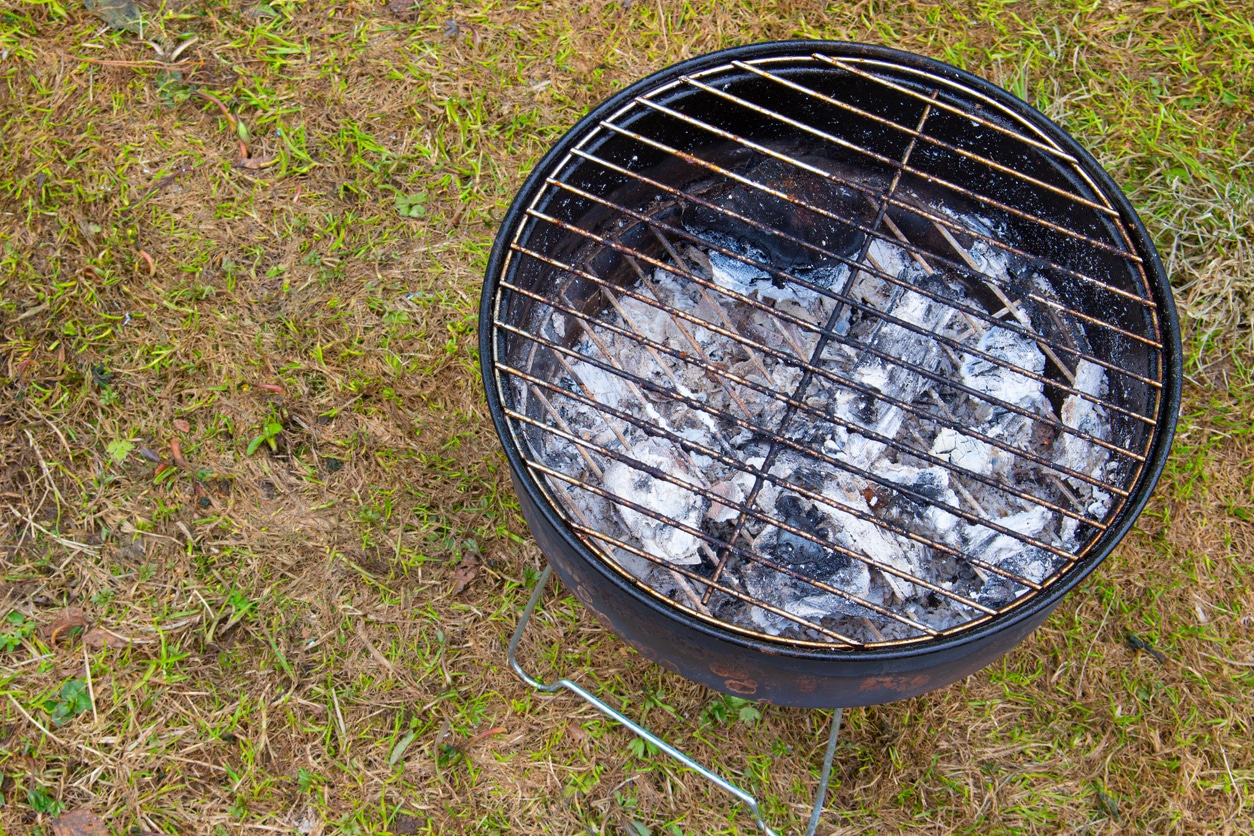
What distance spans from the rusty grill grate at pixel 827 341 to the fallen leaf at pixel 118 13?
1.95 metres

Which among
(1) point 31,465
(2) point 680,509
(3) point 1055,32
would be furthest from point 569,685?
(3) point 1055,32

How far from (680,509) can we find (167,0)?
2.49m

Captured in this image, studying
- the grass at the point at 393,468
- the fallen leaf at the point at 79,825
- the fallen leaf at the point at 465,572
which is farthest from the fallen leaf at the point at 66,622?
the fallen leaf at the point at 465,572

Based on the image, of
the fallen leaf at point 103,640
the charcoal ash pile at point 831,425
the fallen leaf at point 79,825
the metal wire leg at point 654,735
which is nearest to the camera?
the charcoal ash pile at point 831,425

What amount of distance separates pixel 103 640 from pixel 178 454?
552 millimetres

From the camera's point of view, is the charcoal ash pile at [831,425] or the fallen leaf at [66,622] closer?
the charcoal ash pile at [831,425]

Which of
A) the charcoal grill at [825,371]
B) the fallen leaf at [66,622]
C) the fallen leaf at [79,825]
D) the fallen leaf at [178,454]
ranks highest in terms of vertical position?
the charcoal grill at [825,371]

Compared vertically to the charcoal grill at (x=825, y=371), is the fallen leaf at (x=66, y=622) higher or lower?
lower

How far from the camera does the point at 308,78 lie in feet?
9.23

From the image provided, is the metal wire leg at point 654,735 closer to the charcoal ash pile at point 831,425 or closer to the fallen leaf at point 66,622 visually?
the charcoal ash pile at point 831,425

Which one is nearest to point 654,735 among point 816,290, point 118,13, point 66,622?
point 816,290

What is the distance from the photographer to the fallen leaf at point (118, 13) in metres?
2.85

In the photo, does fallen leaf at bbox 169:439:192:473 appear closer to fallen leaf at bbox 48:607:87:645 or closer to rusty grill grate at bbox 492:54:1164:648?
fallen leaf at bbox 48:607:87:645

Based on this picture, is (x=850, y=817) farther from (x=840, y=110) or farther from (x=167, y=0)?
(x=167, y=0)
